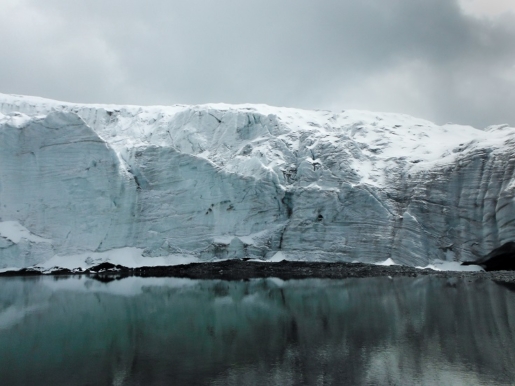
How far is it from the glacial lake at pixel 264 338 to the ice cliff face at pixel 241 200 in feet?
61.7

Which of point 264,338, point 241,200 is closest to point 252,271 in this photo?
point 241,200

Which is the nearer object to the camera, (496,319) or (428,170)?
(496,319)

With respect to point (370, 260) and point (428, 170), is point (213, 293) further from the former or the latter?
point (428, 170)

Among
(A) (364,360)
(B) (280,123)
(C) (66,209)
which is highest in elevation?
(B) (280,123)

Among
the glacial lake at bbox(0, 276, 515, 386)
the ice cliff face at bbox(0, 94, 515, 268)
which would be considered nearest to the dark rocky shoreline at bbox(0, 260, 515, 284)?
the ice cliff face at bbox(0, 94, 515, 268)

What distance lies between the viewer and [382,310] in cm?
2264

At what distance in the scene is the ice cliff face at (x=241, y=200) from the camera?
49.0m

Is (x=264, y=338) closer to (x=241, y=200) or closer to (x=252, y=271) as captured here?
(x=252, y=271)

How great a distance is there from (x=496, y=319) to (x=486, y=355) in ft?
18.5

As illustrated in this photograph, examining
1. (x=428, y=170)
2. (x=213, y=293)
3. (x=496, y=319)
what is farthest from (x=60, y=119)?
(x=496, y=319)

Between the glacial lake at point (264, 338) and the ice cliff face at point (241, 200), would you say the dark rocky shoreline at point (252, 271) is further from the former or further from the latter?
the glacial lake at point (264, 338)

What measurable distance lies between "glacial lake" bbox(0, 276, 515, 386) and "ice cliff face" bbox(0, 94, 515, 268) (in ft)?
61.7

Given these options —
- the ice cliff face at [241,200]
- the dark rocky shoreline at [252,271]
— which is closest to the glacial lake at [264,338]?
the dark rocky shoreline at [252,271]

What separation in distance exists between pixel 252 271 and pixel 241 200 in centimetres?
981
